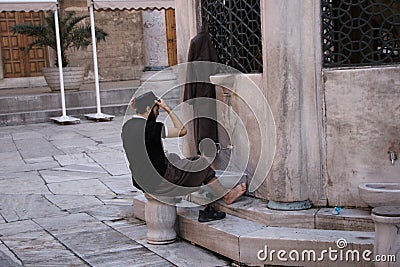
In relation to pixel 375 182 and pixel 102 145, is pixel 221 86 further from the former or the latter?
pixel 102 145

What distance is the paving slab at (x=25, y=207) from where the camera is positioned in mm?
7082

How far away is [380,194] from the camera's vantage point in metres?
4.87

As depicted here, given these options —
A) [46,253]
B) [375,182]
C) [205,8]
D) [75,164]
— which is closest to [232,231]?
[375,182]

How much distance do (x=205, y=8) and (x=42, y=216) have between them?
9.19ft

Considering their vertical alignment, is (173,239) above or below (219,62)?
below

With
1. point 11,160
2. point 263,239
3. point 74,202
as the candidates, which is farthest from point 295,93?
point 11,160

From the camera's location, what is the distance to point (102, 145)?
11.5 metres

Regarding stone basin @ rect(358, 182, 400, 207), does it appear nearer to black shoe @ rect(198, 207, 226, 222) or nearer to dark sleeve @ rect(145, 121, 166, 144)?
black shoe @ rect(198, 207, 226, 222)

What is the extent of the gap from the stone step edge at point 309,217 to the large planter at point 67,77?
11.3m

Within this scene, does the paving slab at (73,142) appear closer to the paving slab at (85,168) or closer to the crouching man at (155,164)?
the paving slab at (85,168)

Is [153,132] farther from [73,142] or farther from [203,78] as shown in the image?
[73,142]

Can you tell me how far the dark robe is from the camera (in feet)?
20.5

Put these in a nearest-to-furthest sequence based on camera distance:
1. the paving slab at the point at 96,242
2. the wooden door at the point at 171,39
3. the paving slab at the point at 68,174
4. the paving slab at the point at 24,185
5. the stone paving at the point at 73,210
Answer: the paving slab at the point at 96,242
the stone paving at the point at 73,210
the paving slab at the point at 24,185
the paving slab at the point at 68,174
the wooden door at the point at 171,39

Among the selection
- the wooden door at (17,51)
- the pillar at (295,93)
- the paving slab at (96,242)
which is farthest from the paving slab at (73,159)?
the wooden door at (17,51)
